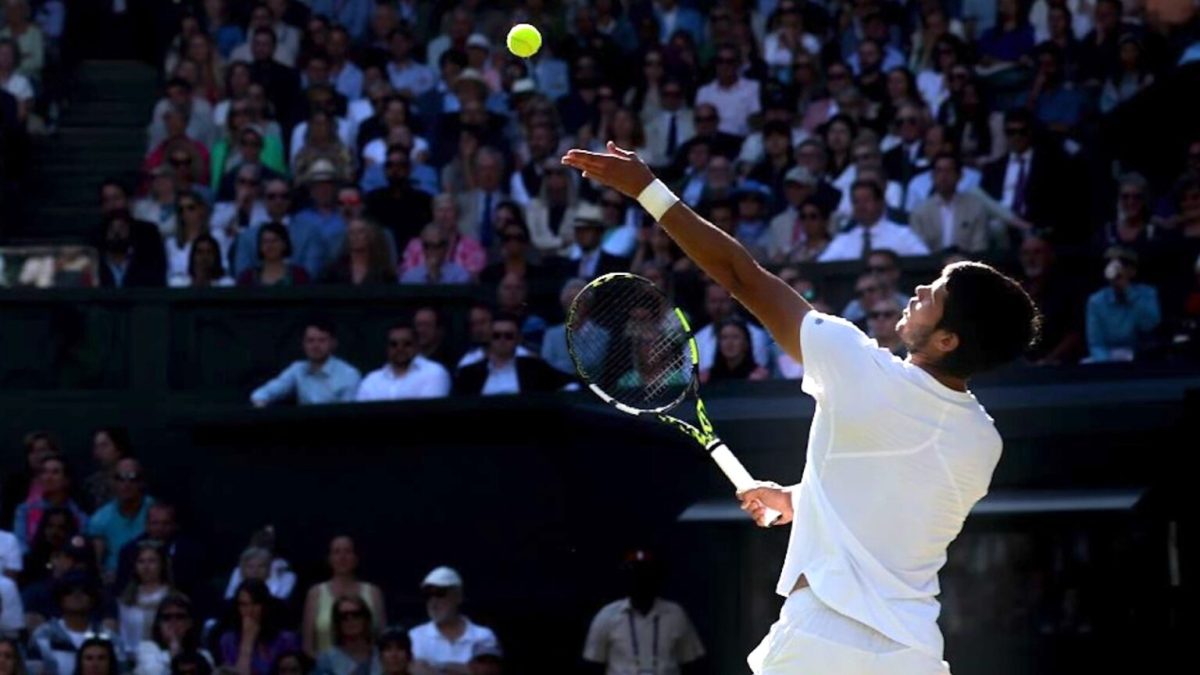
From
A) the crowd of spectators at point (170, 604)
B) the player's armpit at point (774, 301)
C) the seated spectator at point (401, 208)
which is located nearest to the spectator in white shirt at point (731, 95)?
the seated spectator at point (401, 208)

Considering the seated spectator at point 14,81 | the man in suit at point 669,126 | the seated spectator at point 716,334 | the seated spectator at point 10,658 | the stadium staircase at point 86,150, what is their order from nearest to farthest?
1. the seated spectator at point 10,658
2. the seated spectator at point 716,334
3. the man in suit at point 669,126
4. the stadium staircase at point 86,150
5. the seated spectator at point 14,81

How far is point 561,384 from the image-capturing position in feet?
46.8

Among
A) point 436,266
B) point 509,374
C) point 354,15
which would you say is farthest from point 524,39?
point 354,15

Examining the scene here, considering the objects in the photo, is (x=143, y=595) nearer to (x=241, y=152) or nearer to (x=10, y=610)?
(x=10, y=610)

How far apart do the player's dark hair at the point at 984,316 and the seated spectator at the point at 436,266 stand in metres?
9.67

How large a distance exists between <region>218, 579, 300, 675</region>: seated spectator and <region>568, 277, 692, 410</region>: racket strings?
539 centimetres

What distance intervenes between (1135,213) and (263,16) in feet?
24.7

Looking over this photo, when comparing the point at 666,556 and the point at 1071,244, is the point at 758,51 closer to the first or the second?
the point at 1071,244

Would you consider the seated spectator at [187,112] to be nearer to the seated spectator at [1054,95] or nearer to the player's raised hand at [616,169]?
the seated spectator at [1054,95]

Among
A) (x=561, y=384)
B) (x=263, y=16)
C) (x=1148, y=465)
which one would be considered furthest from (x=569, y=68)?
(x=1148, y=465)

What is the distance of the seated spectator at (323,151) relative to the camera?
16641 mm

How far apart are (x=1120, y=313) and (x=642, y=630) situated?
10.5ft

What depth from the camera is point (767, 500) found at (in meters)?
6.45

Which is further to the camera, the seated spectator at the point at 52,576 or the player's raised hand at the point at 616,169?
the seated spectator at the point at 52,576
